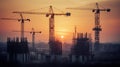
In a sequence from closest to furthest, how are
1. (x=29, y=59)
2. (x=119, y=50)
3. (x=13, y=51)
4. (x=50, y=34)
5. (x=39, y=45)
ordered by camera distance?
(x=119, y=50)
(x=29, y=59)
(x=13, y=51)
(x=39, y=45)
(x=50, y=34)

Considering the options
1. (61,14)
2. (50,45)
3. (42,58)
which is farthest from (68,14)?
(42,58)

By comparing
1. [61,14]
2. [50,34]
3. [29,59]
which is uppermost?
[61,14]

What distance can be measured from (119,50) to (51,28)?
10.2 metres

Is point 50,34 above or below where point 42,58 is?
above

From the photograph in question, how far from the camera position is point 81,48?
27859 mm

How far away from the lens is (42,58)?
24.4m

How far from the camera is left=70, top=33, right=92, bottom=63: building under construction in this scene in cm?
2695

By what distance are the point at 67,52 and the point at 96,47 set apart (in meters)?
2.65

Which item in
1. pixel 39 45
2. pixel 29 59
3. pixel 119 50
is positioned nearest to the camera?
pixel 119 50

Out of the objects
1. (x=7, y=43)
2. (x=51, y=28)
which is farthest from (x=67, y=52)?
(x=7, y=43)

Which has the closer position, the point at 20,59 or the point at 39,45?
the point at 20,59

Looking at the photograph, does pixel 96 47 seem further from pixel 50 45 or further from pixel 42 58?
pixel 42 58

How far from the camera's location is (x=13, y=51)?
25562mm

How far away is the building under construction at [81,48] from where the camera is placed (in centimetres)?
2695
